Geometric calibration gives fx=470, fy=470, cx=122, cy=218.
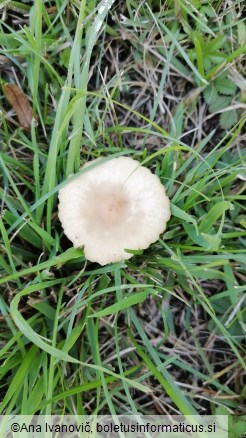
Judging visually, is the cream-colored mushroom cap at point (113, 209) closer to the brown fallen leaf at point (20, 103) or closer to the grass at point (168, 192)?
the grass at point (168, 192)

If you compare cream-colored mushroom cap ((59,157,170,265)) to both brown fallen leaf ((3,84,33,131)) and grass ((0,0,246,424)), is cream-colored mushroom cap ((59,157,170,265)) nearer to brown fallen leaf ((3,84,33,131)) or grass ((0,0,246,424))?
grass ((0,0,246,424))

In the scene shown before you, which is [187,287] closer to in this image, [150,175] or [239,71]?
[150,175]

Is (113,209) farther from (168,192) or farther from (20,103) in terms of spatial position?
(20,103)

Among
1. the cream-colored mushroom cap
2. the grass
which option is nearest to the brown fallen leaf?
the grass

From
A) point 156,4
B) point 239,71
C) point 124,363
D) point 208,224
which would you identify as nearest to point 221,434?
point 124,363

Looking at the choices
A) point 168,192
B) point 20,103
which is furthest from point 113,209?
point 20,103
